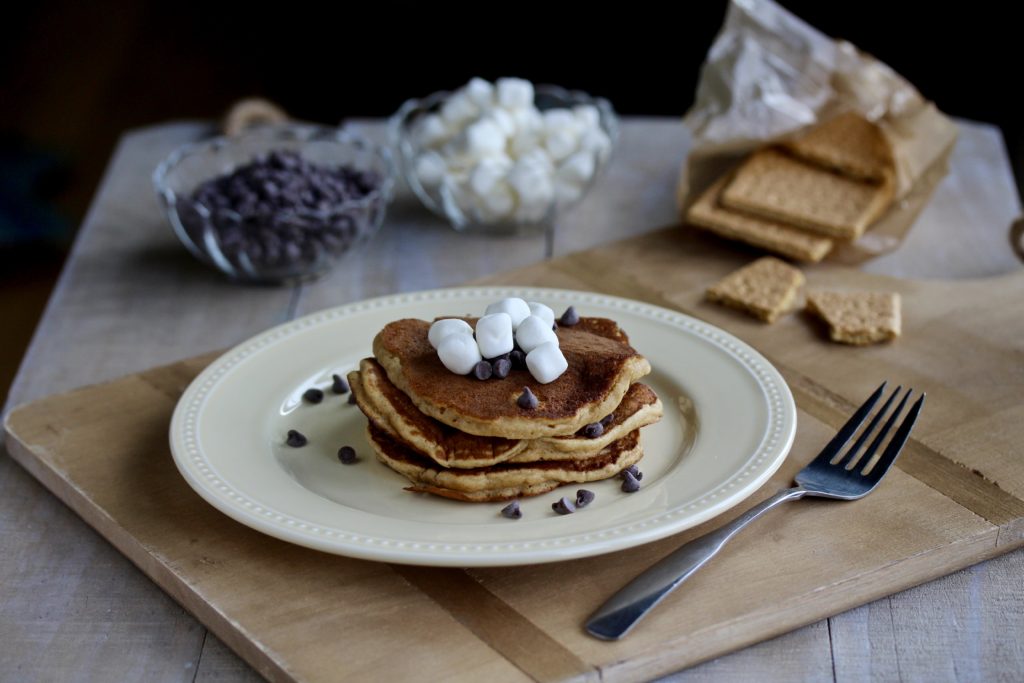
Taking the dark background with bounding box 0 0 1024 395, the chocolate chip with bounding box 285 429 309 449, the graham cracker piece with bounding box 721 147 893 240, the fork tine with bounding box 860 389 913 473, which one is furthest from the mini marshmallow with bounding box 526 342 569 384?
the dark background with bounding box 0 0 1024 395

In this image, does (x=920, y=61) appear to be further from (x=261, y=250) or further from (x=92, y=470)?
(x=92, y=470)

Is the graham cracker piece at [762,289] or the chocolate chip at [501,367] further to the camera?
the graham cracker piece at [762,289]

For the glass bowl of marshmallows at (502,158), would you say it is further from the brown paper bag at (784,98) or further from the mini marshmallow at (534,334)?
the mini marshmallow at (534,334)

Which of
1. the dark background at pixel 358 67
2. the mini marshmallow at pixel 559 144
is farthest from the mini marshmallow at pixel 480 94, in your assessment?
the dark background at pixel 358 67

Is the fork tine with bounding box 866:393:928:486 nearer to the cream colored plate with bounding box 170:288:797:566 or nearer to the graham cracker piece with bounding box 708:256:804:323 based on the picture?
the cream colored plate with bounding box 170:288:797:566

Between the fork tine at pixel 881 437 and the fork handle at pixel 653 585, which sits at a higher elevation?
the fork handle at pixel 653 585
